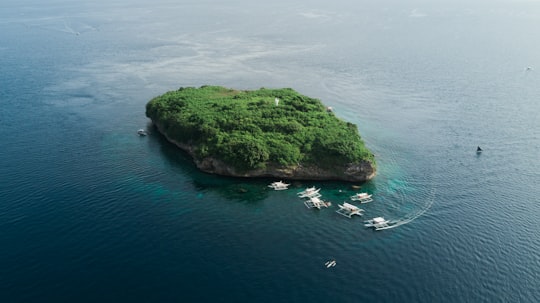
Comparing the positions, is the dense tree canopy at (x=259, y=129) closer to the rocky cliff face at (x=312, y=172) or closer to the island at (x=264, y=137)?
the island at (x=264, y=137)

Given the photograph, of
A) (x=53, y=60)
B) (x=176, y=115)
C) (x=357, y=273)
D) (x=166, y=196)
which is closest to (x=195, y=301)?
(x=357, y=273)

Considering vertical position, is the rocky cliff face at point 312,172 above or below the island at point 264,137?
below

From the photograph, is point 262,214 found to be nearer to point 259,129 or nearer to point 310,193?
point 310,193

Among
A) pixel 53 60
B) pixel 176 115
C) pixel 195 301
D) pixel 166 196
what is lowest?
pixel 195 301

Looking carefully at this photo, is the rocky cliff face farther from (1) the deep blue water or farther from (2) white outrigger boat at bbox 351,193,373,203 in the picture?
(2) white outrigger boat at bbox 351,193,373,203

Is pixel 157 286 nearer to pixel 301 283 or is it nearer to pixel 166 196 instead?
pixel 301 283

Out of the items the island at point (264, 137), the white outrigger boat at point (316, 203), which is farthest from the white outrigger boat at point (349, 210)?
the island at point (264, 137)

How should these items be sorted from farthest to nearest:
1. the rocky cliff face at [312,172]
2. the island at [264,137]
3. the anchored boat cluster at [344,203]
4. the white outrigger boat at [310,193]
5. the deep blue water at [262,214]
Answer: the island at [264,137] → the rocky cliff face at [312,172] → the white outrigger boat at [310,193] → the anchored boat cluster at [344,203] → the deep blue water at [262,214]
